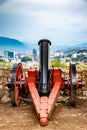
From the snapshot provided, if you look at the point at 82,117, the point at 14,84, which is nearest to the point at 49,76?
the point at 14,84

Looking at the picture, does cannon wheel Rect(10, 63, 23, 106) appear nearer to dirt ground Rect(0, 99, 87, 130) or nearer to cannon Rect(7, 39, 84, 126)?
cannon Rect(7, 39, 84, 126)

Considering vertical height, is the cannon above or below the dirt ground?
above

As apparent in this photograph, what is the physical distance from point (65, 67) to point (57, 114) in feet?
7.99

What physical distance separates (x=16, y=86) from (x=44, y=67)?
2.13 ft

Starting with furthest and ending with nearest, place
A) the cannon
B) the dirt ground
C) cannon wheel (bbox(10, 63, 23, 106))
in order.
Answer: cannon wheel (bbox(10, 63, 23, 106)) → the cannon → the dirt ground

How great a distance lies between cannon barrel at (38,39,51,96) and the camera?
269 inches

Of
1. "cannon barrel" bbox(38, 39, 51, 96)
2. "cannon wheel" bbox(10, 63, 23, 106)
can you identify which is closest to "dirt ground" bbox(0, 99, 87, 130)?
"cannon wheel" bbox(10, 63, 23, 106)

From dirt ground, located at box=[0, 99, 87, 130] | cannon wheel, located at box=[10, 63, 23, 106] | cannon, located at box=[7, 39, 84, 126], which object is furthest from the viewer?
cannon wheel, located at box=[10, 63, 23, 106]

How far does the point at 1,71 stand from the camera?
8562 mm

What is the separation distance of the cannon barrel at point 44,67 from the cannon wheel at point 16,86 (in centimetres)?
49

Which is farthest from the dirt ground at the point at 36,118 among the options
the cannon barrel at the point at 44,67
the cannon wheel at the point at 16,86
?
the cannon barrel at the point at 44,67

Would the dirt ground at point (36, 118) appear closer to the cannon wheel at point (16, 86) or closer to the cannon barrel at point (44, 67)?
the cannon wheel at point (16, 86)

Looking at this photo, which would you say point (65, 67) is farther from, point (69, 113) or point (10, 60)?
point (69, 113)

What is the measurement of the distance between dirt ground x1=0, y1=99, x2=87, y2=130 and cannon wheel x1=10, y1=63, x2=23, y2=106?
14cm
